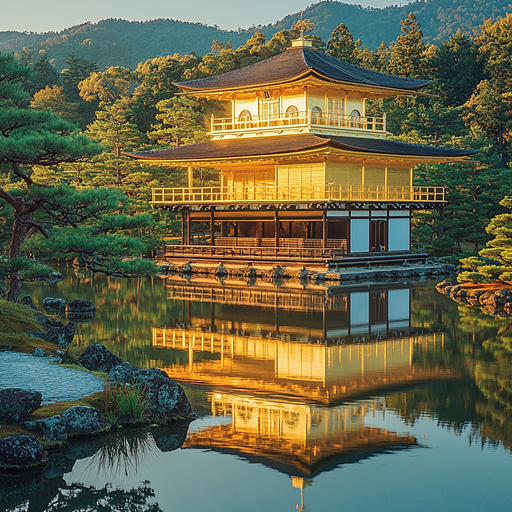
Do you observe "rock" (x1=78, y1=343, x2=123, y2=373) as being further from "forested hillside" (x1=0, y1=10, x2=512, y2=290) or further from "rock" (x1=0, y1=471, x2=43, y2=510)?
"rock" (x1=0, y1=471, x2=43, y2=510)

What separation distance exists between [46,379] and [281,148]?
24.2 metres

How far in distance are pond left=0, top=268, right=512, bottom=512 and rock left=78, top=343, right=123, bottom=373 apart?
47.2 inches

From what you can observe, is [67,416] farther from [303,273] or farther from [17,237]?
[303,273]

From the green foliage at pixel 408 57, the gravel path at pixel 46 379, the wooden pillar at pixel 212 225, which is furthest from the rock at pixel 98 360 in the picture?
the green foliage at pixel 408 57

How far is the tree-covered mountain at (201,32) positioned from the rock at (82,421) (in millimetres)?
138143

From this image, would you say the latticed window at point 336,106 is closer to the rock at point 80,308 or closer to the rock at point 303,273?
the rock at point 303,273

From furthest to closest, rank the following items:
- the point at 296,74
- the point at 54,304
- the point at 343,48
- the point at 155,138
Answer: the point at 343,48 → the point at 155,138 → the point at 296,74 → the point at 54,304

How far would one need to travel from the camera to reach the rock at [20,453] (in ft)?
30.0

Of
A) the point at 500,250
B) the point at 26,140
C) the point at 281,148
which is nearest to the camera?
the point at 26,140

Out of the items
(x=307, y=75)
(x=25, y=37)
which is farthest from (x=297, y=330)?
(x=25, y=37)

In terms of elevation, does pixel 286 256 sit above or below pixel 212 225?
below

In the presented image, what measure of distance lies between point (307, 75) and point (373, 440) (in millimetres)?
27619

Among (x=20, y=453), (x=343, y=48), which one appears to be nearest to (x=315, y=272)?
(x=20, y=453)

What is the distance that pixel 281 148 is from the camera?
3509cm
